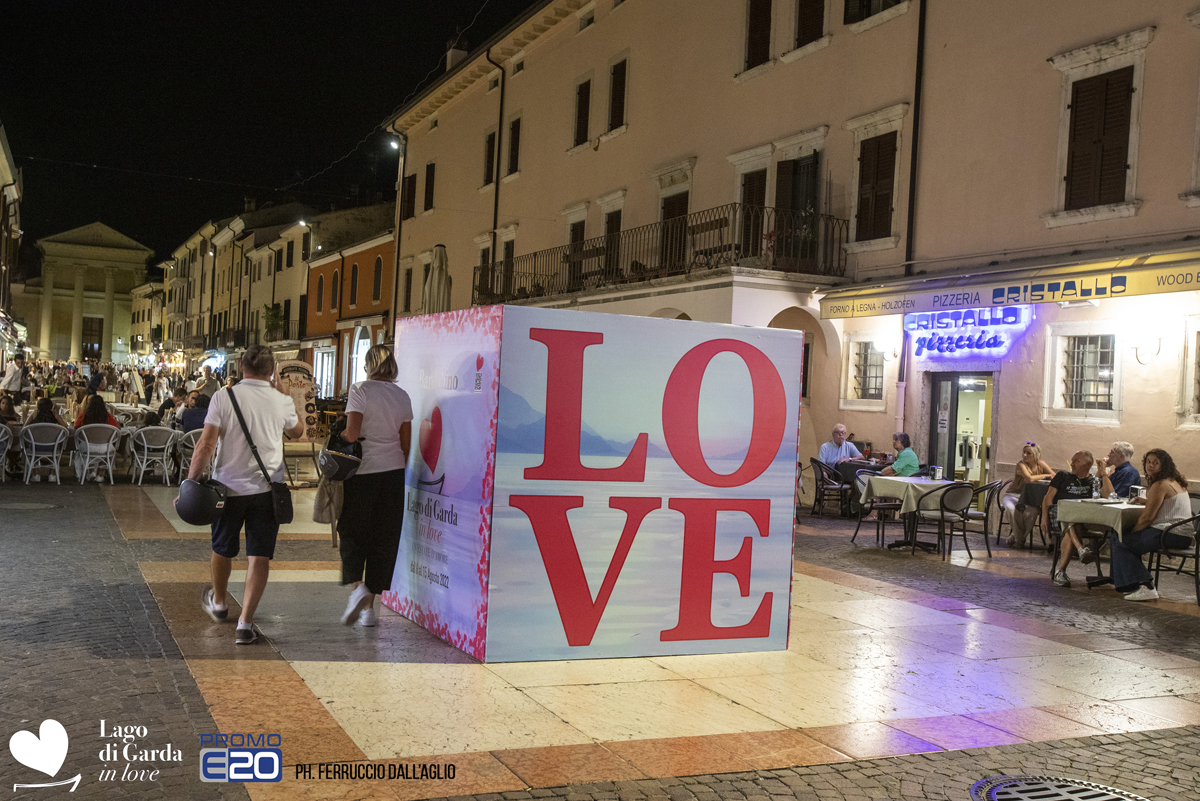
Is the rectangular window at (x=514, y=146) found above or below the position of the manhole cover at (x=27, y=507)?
above

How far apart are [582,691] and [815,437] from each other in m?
12.5

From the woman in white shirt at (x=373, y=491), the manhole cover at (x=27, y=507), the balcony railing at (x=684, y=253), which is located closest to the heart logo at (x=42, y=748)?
the woman in white shirt at (x=373, y=491)

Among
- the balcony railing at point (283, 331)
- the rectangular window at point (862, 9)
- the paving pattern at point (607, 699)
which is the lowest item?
the paving pattern at point (607, 699)

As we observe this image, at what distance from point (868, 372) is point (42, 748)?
13.9m

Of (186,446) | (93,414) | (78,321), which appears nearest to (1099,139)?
(186,446)

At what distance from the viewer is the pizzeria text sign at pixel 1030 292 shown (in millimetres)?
10852

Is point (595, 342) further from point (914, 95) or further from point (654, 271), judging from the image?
point (654, 271)

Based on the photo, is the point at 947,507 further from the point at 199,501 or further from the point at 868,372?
the point at 199,501

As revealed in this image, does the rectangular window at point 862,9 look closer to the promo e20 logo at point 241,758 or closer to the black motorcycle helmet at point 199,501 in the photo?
the black motorcycle helmet at point 199,501

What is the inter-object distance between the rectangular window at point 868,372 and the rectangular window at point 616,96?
28.9 ft

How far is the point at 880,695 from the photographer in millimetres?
5438

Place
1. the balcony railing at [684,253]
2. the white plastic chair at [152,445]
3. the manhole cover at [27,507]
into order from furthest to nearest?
the balcony railing at [684,253]
the white plastic chair at [152,445]
the manhole cover at [27,507]

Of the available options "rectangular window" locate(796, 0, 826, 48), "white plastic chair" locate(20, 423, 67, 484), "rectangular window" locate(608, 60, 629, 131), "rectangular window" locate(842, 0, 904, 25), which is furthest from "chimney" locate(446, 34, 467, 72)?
"white plastic chair" locate(20, 423, 67, 484)

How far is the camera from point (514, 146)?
2738 centimetres
